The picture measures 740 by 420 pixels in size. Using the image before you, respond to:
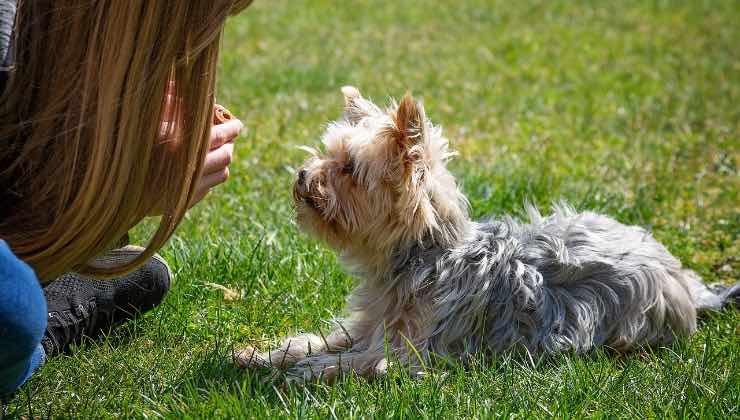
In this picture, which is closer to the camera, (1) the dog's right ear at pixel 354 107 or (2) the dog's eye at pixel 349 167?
(2) the dog's eye at pixel 349 167

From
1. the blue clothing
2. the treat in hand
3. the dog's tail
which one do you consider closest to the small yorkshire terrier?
the dog's tail

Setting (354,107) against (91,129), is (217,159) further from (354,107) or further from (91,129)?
(354,107)

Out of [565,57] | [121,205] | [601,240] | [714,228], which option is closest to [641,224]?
[714,228]

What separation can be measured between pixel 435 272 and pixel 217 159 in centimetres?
103

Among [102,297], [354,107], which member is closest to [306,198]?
[354,107]

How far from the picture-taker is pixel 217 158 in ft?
10.1

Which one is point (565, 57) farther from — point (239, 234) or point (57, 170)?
Result: point (57, 170)

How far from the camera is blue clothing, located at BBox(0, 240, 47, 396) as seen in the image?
2402 millimetres

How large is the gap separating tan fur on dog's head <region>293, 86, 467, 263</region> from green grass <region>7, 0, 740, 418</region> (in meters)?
0.57

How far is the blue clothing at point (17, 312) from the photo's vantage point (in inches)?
94.6

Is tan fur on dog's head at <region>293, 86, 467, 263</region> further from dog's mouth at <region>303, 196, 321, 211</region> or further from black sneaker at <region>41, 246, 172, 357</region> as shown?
black sneaker at <region>41, 246, 172, 357</region>

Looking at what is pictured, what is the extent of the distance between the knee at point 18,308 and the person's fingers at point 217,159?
2.43 ft

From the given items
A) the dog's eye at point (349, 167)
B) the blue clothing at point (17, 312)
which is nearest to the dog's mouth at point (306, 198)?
the dog's eye at point (349, 167)

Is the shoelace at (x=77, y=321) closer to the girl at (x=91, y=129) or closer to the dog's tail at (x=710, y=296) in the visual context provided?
the girl at (x=91, y=129)
